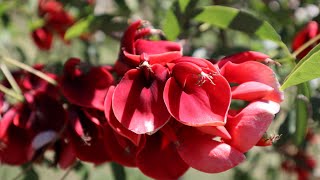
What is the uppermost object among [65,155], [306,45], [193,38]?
[306,45]

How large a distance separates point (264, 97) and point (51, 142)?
326mm

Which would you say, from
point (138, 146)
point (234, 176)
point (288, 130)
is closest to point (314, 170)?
point (234, 176)

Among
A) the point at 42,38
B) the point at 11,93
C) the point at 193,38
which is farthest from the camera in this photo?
the point at 42,38

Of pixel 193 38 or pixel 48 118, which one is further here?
pixel 193 38

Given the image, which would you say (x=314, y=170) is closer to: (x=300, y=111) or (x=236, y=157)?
(x=300, y=111)

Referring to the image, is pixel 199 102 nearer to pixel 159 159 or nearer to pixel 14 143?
pixel 159 159

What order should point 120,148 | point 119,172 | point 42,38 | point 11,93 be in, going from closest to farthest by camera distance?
point 120,148 → point 11,93 → point 119,172 → point 42,38

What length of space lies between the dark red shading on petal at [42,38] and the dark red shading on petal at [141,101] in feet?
2.54

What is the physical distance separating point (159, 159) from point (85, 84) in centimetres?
17

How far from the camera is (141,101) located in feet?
2.30

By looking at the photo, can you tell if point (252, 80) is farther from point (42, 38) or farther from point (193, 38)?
point (42, 38)

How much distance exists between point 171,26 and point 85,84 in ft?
0.53

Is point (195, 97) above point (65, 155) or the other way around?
above

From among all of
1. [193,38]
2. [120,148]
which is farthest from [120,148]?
[193,38]
